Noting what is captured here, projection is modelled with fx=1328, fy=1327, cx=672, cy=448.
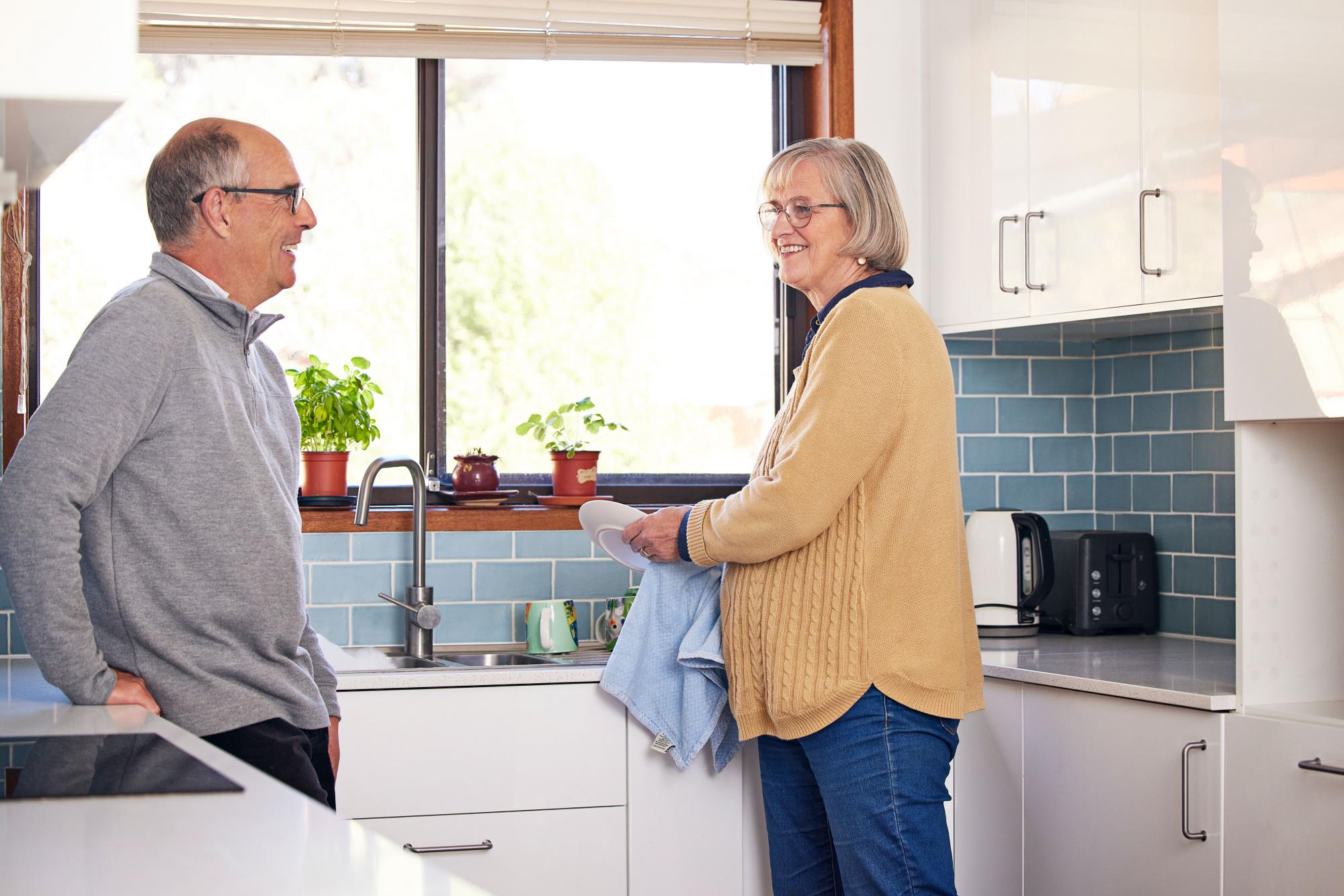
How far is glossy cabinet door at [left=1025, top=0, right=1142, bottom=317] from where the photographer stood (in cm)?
259

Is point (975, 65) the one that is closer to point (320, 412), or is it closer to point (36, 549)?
point (320, 412)

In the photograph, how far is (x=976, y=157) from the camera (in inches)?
117

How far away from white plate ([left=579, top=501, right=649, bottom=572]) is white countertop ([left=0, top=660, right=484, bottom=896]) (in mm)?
1285

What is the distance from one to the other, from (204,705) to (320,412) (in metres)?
1.41

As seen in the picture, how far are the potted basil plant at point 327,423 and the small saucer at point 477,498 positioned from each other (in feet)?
0.77

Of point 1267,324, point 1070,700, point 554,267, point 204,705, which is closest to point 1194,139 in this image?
point 1267,324

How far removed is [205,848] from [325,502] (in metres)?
2.04

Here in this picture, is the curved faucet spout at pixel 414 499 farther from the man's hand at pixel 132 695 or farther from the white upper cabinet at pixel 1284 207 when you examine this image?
the white upper cabinet at pixel 1284 207

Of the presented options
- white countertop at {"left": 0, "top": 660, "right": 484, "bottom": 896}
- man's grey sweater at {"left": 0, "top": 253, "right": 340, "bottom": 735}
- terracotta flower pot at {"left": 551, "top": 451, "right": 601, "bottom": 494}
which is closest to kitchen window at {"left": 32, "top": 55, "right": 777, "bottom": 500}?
terracotta flower pot at {"left": 551, "top": 451, "right": 601, "bottom": 494}

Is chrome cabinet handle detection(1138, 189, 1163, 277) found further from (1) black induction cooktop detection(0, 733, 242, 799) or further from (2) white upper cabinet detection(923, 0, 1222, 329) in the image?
(1) black induction cooktop detection(0, 733, 242, 799)

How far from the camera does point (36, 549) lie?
1.39 m

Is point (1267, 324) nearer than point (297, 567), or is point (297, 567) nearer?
point (297, 567)

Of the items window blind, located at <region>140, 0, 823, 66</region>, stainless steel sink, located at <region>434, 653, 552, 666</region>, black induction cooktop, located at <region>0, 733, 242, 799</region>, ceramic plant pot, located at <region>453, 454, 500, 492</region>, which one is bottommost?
stainless steel sink, located at <region>434, 653, 552, 666</region>

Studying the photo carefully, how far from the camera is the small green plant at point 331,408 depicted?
2.87 meters
